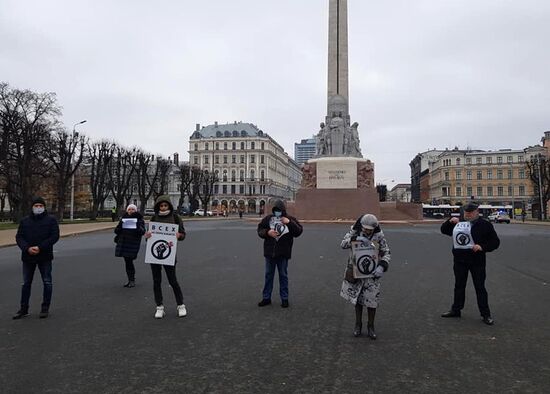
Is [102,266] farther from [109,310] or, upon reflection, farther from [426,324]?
[426,324]

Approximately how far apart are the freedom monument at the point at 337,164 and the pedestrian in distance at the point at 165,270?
1096 inches

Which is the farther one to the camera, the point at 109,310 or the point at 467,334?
the point at 109,310

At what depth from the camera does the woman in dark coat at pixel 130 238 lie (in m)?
9.16

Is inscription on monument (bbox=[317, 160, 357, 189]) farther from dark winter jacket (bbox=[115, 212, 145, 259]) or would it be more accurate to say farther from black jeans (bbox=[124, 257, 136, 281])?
black jeans (bbox=[124, 257, 136, 281])

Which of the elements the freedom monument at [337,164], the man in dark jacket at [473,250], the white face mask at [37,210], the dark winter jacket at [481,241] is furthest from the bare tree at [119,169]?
the dark winter jacket at [481,241]

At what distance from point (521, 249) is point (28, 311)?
52.1 feet

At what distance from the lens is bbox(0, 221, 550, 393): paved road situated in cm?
407

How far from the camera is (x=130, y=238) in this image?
933cm

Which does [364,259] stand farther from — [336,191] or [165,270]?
[336,191]

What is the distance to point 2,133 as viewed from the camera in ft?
109

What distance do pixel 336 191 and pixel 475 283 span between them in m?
28.4

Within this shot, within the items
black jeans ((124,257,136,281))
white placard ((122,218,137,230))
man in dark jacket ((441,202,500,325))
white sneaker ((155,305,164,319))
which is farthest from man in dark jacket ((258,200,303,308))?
white placard ((122,218,137,230))

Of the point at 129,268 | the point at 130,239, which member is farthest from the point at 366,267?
the point at 130,239

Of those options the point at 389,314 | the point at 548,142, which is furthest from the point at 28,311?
the point at 548,142
